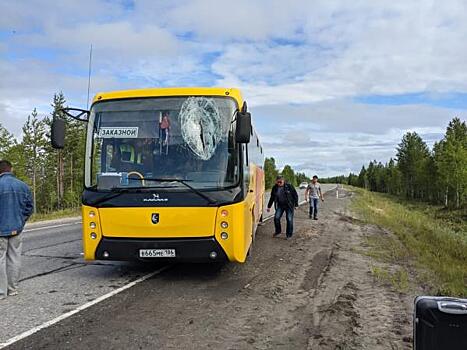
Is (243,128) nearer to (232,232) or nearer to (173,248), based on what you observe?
(232,232)

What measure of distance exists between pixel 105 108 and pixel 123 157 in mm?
912

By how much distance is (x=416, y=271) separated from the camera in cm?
880

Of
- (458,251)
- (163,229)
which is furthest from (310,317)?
(458,251)

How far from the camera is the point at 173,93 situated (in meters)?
7.74

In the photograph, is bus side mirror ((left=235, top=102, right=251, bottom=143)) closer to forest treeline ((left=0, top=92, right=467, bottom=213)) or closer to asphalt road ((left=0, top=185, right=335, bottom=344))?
asphalt road ((left=0, top=185, right=335, bottom=344))

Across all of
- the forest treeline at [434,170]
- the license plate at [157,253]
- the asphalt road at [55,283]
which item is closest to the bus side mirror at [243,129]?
the license plate at [157,253]

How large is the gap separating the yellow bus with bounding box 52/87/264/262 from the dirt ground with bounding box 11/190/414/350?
73 cm

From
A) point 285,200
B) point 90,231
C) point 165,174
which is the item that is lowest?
point 90,231

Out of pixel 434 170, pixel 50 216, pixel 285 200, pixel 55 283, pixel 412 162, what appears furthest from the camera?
pixel 412 162

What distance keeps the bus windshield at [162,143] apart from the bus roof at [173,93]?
0.09 meters

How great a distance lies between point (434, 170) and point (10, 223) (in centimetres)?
6517

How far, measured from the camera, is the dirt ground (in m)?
4.87

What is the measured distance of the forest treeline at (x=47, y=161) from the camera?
Result: 4506cm

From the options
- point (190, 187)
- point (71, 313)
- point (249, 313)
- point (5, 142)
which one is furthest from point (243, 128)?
point (5, 142)
